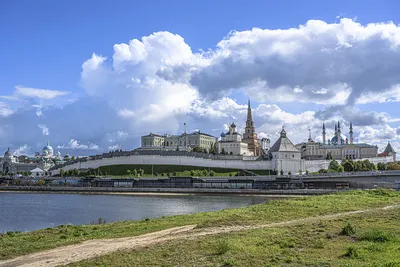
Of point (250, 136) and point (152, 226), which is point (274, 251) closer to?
point (152, 226)

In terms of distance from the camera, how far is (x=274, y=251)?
14.4 metres

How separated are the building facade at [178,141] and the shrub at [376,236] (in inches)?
6030

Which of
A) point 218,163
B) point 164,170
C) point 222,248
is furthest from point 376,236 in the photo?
point 218,163

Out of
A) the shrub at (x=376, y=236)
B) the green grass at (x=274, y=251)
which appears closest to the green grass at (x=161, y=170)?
the green grass at (x=274, y=251)

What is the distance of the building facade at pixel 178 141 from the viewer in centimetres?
17350

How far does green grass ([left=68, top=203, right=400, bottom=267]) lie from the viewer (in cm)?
1292

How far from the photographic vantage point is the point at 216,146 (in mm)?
171750

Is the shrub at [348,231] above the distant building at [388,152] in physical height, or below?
below

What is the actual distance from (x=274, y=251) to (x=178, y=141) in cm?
16415

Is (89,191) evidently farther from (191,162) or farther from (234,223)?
(234,223)

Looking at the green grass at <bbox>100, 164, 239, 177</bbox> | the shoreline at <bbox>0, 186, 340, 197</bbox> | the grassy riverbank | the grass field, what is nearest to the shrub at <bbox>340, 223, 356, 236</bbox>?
the grassy riverbank

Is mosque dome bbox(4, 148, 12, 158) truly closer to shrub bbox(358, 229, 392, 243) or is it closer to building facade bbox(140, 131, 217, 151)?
building facade bbox(140, 131, 217, 151)

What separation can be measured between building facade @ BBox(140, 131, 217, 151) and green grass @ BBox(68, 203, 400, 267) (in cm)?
15171

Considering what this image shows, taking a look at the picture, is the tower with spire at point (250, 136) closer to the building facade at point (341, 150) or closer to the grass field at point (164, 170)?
the building facade at point (341, 150)
